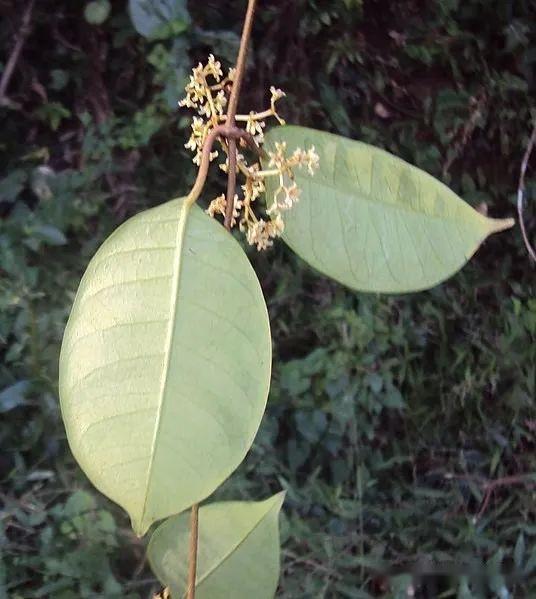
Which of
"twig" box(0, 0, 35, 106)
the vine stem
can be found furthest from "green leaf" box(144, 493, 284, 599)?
"twig" box(0, 0, 35, 106)

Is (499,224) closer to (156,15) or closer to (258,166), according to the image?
(258,166)

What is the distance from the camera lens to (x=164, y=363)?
0.27 m

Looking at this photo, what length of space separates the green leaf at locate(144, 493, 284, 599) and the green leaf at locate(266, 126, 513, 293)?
0.53 ft

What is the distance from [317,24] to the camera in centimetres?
130

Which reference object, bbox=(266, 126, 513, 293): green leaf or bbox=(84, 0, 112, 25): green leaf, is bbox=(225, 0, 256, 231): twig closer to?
bbox=(266, 126, 513, 293): green leaf

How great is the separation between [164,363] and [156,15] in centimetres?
102

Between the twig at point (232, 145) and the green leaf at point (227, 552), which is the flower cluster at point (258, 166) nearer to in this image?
the twig at point (232, 145)

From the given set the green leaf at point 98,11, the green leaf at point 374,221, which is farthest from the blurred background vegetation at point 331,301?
the green leaf at point 374,221

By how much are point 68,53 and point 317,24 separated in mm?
434

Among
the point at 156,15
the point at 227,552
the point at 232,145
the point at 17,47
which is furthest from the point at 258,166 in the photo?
the point at 17,47

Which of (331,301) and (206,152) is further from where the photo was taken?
(331,301)

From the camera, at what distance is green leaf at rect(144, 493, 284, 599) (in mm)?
430

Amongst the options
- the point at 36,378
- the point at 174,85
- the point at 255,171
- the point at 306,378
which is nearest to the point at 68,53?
the point at 174,85

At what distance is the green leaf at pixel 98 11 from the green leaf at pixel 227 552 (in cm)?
100
